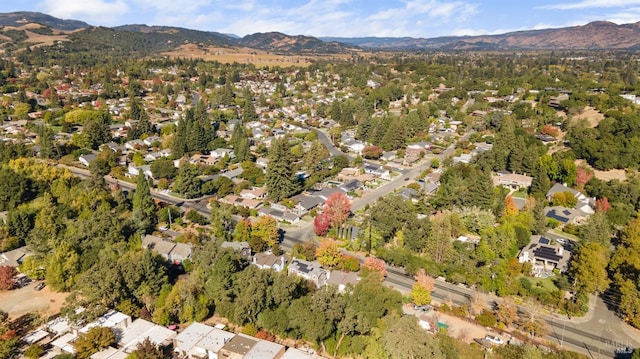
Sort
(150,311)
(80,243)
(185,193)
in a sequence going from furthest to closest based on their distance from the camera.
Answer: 1. (185,193)
2. (80,243)
3. (150,311)

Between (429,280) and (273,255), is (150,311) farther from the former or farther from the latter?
(429,280)

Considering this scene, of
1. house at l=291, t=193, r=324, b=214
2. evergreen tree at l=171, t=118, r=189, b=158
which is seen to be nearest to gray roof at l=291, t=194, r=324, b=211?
house at l=291, t=193, r=324, b=214

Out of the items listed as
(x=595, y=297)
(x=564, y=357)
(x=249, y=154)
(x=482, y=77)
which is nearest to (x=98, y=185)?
(x=249, y=154)

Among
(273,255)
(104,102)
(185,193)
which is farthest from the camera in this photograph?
(104,102)

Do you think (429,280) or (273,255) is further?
(273,255)

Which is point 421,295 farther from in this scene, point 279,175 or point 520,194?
point 520,194

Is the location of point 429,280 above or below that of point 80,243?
below

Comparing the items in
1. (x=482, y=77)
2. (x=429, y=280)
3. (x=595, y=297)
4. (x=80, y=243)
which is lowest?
(x=595, y=297)

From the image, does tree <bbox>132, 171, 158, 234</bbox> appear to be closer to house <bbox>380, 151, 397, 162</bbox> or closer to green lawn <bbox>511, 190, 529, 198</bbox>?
house <bbox>380, 151, 397, 162</bbox>
